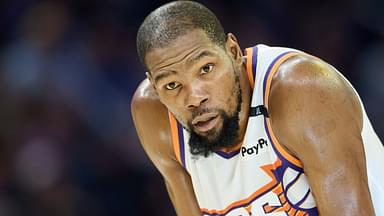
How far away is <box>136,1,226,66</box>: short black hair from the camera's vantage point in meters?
2.67

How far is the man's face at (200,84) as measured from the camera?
2.65 m

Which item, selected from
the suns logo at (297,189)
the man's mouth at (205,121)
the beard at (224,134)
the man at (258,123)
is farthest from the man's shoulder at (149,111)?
the suns logo at (297,189)

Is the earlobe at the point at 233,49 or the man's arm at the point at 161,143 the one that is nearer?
the earlobe at the point at 233,49

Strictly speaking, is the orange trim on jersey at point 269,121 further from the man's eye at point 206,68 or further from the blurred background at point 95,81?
the blurred background at point 95,81

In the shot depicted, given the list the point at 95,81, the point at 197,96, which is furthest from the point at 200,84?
the point at 95,81

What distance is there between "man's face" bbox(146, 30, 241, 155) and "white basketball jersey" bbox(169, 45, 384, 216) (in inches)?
3.5

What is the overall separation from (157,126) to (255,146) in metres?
0.57

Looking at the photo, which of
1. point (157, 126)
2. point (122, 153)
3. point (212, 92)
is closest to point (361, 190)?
point (212, 92)

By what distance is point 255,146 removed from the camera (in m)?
2.75

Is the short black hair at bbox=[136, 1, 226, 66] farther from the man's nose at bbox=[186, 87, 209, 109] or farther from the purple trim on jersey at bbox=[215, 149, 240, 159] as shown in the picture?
the purple trim on jersey at bbox=[215, 149, 240, 159]

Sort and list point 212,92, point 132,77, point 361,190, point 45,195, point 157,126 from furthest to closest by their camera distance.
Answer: point 132,77
point 45,195
point 157,126
point 212,92
point 361,190

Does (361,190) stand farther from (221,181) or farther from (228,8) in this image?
(228,8)

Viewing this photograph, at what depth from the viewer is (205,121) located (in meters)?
2.71

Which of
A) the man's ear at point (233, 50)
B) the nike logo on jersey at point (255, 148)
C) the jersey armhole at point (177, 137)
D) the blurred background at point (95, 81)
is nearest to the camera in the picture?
the nike logo on jersey at point (255, 148)
